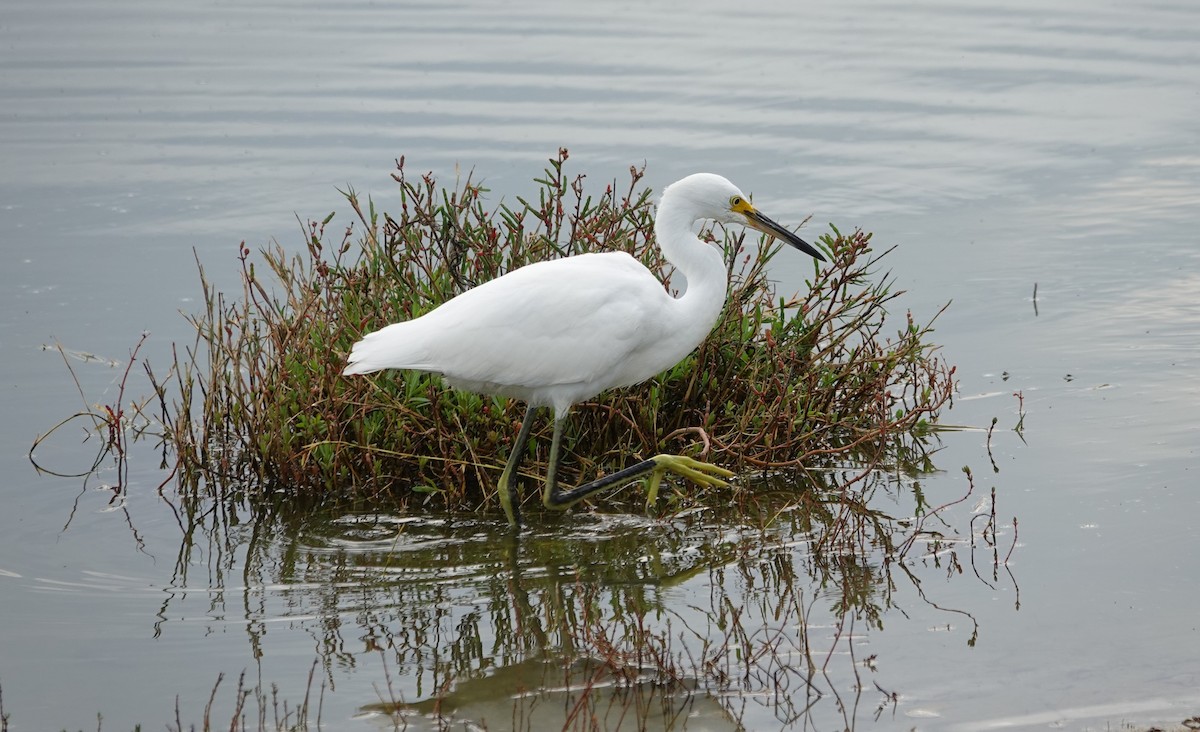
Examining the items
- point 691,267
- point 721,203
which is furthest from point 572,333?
point 721,203

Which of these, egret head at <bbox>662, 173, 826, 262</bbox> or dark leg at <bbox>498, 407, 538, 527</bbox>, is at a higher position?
egret head at <bbox>662, 173, 826, 262</bbox>

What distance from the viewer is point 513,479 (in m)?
6.16

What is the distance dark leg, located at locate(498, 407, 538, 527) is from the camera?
608cm

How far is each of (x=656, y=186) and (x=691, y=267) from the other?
16.7 ft

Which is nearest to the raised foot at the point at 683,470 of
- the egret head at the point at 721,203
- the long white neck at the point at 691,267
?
the long white neck at the point at 691,267

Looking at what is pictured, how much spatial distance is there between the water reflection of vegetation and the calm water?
0.08ft

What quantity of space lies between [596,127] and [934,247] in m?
3.96

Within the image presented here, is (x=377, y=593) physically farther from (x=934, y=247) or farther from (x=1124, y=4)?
(x=1124, y=4)

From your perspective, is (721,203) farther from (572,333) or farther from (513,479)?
(513,479)

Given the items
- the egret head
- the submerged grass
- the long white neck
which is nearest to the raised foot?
the submerged grass

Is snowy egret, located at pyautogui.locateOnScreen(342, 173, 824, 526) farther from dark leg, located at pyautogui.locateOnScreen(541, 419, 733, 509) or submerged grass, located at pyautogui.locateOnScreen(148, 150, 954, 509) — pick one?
submerged grass, located at pyautogui.locateOnScreen(148, 150, 954, 509)

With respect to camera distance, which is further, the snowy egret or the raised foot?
the raised foot

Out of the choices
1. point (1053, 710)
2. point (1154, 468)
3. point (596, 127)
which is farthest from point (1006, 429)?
point (596, 127)

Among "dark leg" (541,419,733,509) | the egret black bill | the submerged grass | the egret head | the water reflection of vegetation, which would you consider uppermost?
the egret head
